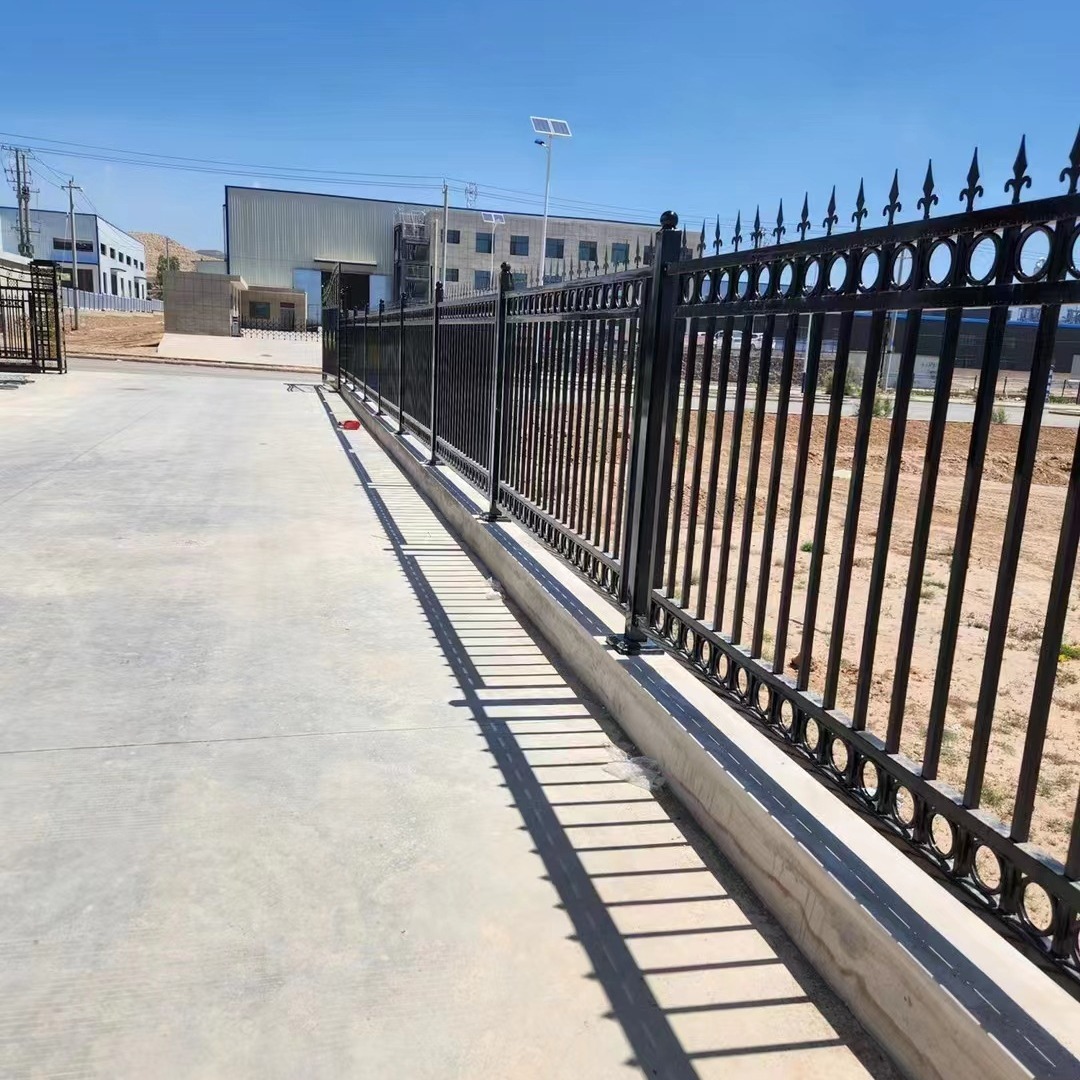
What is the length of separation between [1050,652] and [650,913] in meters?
1.33

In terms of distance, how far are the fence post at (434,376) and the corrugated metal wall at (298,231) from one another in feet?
200

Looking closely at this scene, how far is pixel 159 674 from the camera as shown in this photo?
423 centimetres

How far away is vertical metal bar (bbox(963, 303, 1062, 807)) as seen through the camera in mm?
Answer: 2072

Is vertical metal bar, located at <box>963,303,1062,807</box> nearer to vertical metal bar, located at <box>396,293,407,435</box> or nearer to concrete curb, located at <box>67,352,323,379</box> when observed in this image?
vertical metal bar, located at <box>396,293,407,435</box>

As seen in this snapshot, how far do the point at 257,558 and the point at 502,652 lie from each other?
240 centimetres

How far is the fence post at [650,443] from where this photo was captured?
151 inches

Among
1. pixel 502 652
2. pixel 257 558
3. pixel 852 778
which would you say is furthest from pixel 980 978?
pixel 257 558

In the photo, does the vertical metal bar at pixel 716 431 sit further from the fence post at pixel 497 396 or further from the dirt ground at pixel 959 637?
the fence post at pixel 497 396

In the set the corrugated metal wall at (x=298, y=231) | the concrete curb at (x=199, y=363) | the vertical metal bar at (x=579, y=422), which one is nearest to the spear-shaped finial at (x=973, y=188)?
the vertical metal bar at (x=579, y=422)

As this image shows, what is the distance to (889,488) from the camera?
2619 mm

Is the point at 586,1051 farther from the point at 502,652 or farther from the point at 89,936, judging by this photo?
the point at 502,652

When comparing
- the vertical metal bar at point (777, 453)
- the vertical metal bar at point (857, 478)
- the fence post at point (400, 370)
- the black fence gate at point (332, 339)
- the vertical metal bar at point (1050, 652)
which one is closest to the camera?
the vertical metal bar at point (1050, 652)

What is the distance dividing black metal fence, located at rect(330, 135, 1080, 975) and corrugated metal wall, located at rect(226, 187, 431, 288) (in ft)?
203

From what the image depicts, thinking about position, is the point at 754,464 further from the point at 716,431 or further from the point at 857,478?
the point at 857,478
